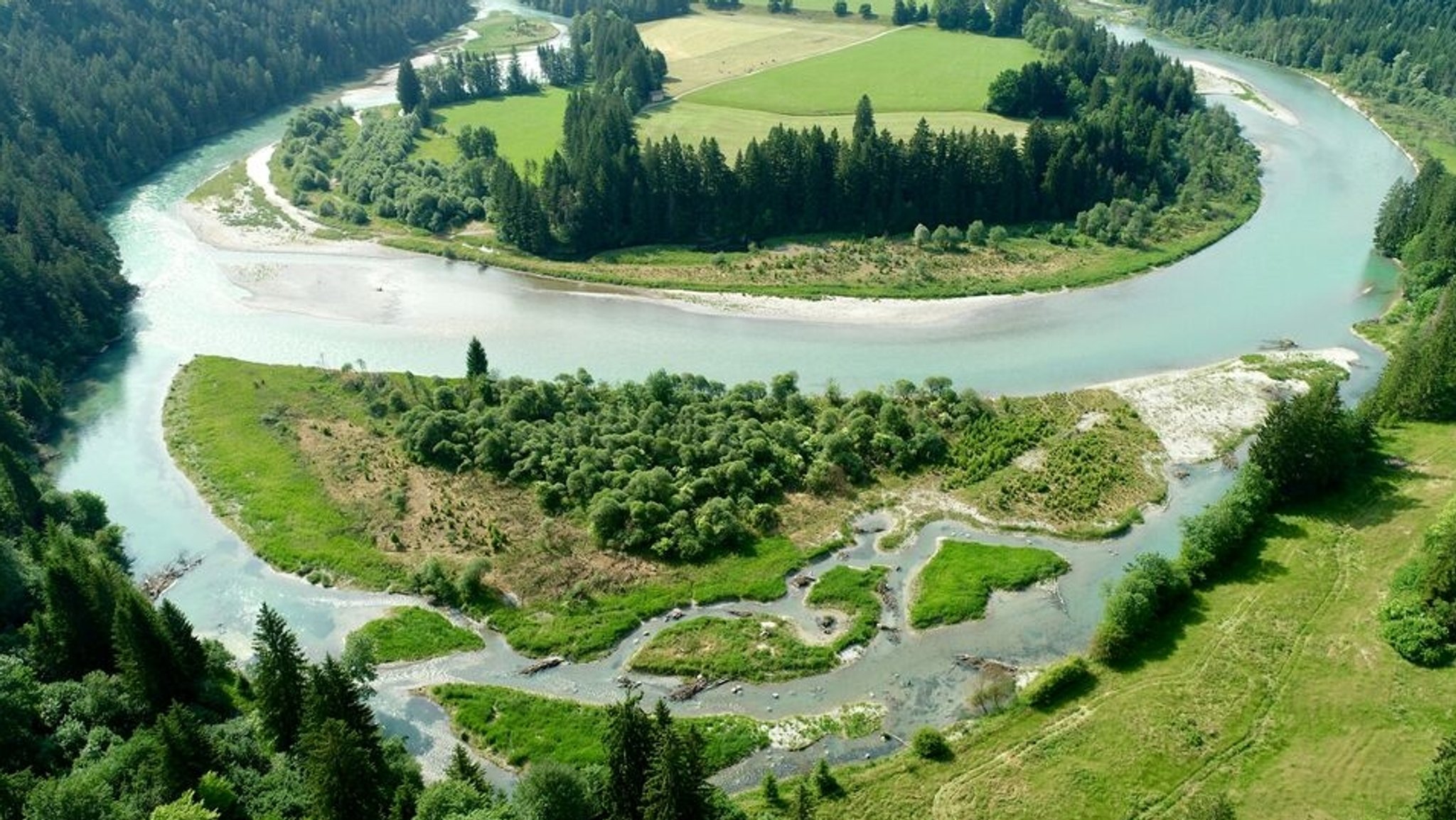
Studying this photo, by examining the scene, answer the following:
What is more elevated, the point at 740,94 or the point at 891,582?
the point at 740,94

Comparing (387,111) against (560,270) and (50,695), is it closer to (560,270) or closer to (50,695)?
(560,270)

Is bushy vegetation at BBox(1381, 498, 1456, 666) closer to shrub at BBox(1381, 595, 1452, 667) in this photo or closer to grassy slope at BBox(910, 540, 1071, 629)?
shrub at BBox(1381, 595, 1452, 667)

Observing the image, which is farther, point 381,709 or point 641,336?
point 641,336

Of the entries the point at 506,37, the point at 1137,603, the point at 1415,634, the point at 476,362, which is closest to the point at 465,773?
the point at 1137,603

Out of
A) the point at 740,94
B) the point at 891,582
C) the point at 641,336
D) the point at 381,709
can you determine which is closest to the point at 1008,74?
the point at 740,94

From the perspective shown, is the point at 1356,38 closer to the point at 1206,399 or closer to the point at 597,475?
the point at 1206,399

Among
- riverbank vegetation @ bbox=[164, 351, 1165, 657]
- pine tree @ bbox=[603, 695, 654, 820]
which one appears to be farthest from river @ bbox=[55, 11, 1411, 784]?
pine tree @ bbox=[603, 695, 654, 820]
